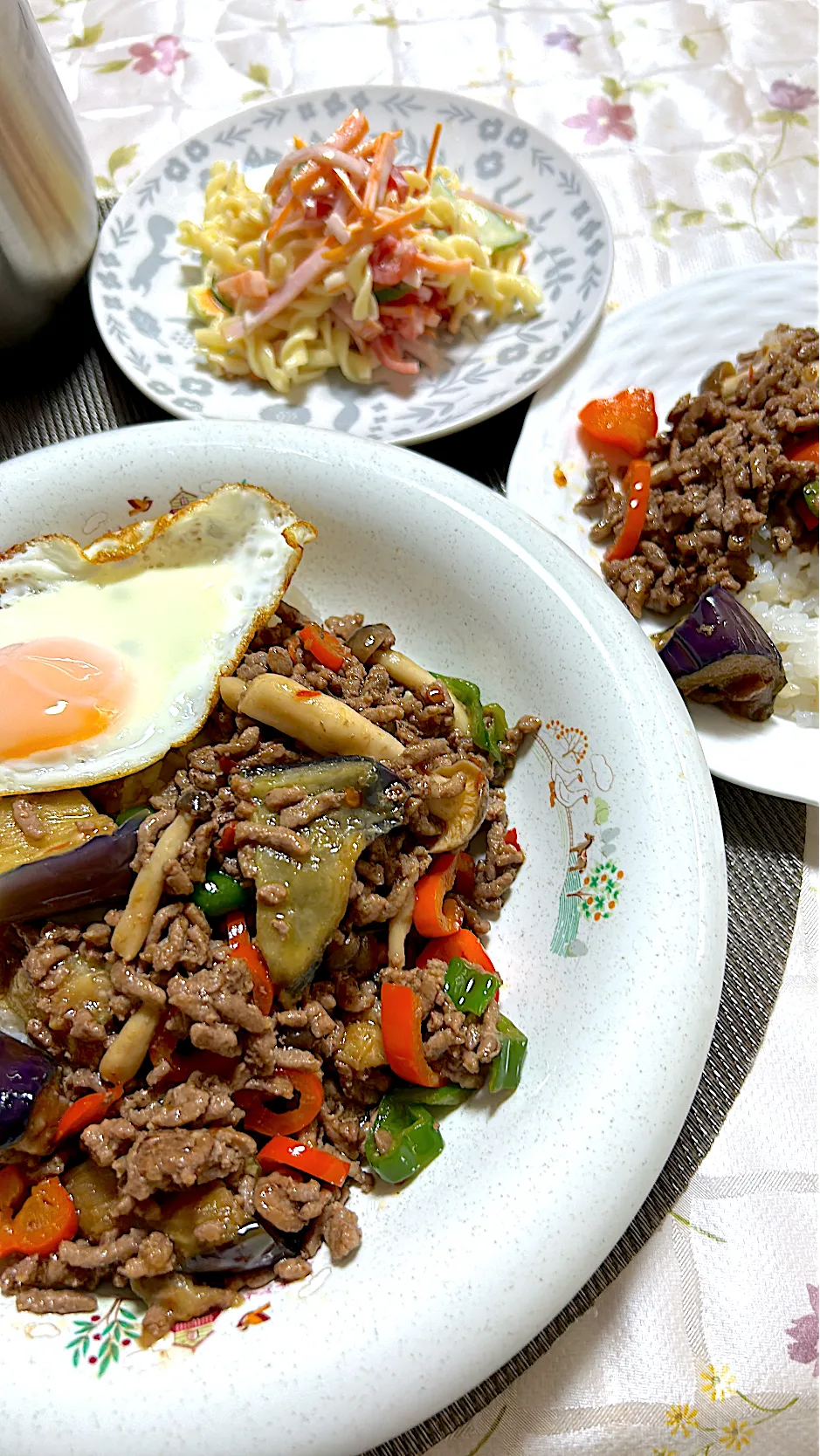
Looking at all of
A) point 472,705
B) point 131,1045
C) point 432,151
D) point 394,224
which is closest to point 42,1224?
point 131,1045

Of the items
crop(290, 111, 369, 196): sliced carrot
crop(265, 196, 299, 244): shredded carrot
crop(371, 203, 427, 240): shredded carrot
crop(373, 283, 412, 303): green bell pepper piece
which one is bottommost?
crop(373, 283, 412, 303): green bell pepper piece

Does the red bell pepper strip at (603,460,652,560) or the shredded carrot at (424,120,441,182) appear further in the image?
the shredded carrot at (424,120,441,182)

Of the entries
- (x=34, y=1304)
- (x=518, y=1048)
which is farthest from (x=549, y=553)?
(x=34, y=1304)

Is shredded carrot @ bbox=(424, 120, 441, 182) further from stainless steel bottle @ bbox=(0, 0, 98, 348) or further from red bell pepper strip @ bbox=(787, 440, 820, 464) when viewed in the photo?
red bell pepper strip @ bbox=(787, 440, 820, 464)

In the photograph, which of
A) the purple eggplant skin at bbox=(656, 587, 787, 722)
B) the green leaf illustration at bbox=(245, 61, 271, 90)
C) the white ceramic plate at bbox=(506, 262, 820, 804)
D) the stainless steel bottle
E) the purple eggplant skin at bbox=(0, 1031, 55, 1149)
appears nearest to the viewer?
the purple eggplant skin at bbox=(0, 1031, 55, 1149)

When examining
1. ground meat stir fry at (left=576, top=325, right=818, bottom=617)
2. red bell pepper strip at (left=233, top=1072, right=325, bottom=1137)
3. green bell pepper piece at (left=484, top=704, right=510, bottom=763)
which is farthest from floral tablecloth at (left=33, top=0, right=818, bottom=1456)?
red bell pepper strip at (left=233, top=1072, right=325, bottom=1137)

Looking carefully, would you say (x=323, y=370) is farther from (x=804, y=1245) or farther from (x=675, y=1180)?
(x=804, y=1245)
